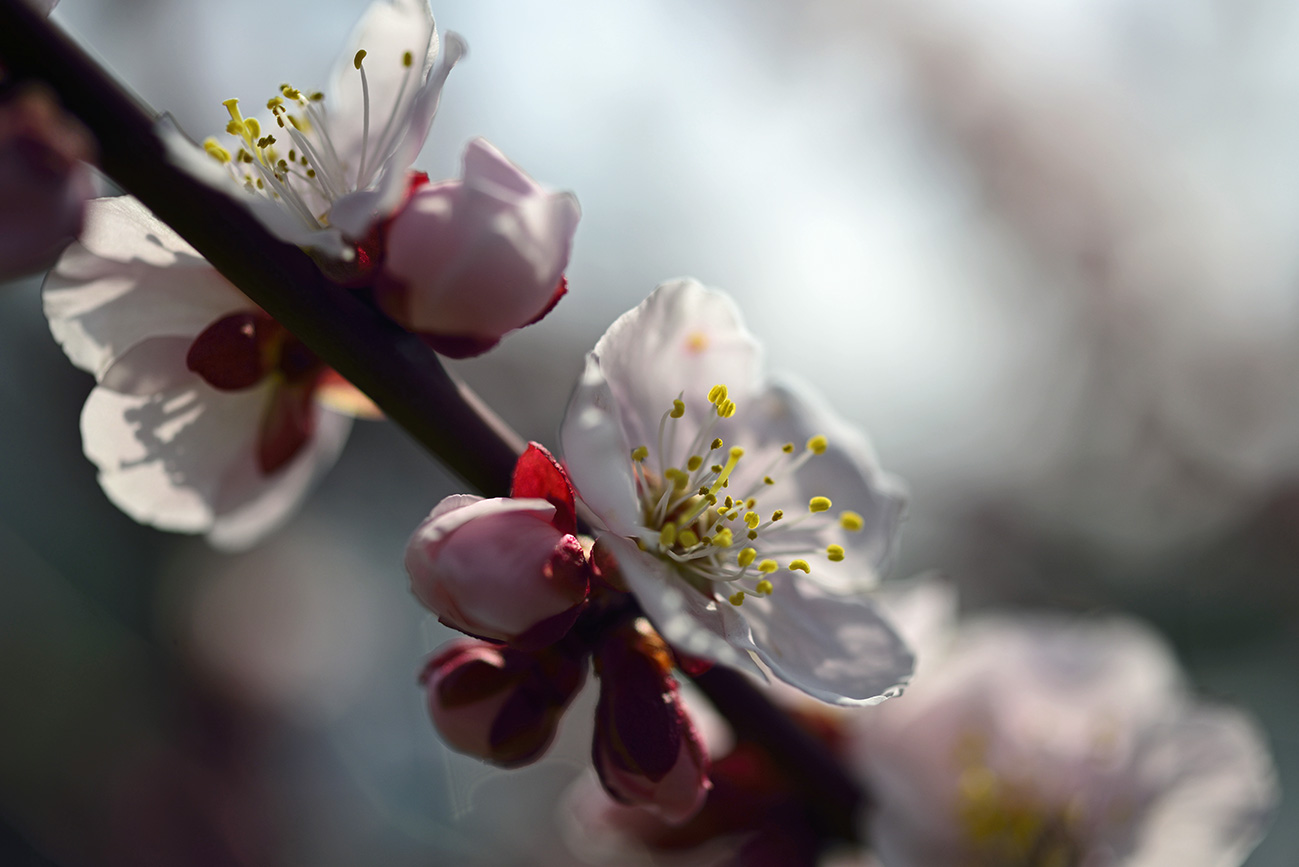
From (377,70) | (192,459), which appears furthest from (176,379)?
(377,70)

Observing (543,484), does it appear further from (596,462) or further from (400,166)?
(400,166)

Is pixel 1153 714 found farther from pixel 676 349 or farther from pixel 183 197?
pixel 183 197

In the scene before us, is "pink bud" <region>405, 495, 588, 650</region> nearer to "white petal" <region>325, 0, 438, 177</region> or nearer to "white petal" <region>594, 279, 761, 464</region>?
"white petal" <region>594, 279, 761, 464</region>

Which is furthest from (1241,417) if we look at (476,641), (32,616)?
(32,616)

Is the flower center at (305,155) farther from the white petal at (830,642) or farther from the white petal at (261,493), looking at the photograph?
the white petal at (830,642)

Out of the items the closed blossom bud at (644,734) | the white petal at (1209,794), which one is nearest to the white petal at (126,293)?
the closed blossom bud at (644,734)

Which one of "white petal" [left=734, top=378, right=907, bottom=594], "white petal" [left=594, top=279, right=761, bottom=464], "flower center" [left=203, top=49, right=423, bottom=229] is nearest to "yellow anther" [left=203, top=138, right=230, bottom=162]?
"flower center" [left=203, top=49, right=423, bottom=229]
